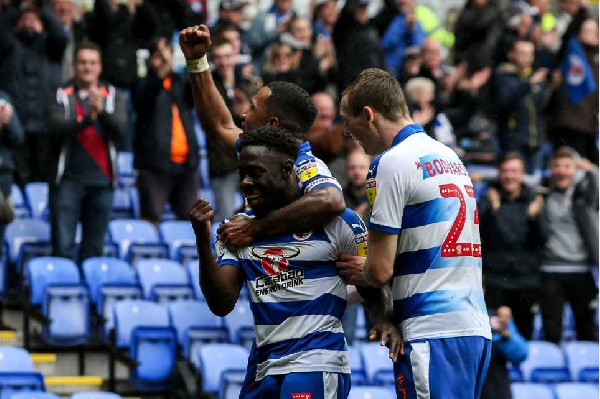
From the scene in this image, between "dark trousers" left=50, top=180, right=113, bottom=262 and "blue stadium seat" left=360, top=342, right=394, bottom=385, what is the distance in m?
2.79

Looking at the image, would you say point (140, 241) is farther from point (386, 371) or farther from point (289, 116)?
point (289, 116)

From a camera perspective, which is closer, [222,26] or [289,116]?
[289,116]

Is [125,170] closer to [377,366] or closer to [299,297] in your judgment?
[377,366]

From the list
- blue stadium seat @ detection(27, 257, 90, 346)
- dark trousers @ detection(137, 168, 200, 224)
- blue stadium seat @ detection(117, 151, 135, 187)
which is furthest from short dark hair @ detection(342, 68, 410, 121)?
blue stadium seat @ detection(117, 151, 135, 187)

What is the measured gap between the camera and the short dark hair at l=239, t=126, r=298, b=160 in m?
5.83

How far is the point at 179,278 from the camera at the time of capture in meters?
11.7

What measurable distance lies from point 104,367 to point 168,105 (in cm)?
300

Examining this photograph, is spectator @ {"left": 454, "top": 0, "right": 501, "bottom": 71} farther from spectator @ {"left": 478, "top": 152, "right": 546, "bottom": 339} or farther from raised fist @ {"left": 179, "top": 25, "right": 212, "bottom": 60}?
raised fist @ {"left": 179, "top": 25, "right": 212, "bottom": 60}

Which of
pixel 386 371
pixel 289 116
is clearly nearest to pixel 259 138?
pixel 289 116

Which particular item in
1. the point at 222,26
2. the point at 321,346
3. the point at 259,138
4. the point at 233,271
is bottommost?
the point at 321,346

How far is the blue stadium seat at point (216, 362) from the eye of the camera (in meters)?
10.1

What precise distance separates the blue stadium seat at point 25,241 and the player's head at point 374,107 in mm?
6713

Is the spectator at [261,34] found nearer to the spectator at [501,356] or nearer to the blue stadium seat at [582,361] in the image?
the blue stadium seat at [582,361]

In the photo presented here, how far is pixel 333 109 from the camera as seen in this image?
40.9 feet
